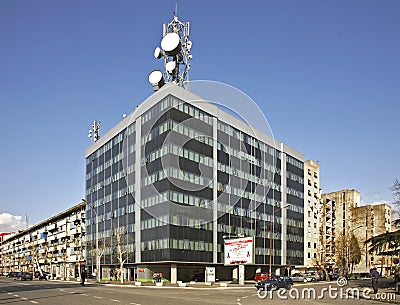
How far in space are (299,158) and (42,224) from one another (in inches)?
3484

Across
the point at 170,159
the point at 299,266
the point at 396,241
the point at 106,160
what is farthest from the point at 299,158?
the point at 396,241

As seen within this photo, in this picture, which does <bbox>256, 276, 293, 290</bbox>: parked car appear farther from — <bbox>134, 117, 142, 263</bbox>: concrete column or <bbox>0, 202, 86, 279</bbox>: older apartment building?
<bbox>0, 202, 86, 279</bbox>: older apartment building

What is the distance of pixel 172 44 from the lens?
7819 centimetres

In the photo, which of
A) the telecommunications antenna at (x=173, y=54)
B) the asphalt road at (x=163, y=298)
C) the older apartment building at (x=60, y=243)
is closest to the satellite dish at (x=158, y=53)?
the telecommunications antenna at (x=173, y=54)

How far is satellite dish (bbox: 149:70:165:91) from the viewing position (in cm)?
8225

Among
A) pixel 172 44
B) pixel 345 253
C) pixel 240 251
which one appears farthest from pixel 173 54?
pixel 345 253

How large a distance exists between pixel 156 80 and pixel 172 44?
24.3ft

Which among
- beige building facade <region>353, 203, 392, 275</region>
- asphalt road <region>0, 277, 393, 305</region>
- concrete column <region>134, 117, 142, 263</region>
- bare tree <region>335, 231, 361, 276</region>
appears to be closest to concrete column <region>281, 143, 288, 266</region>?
bare tree <region>335, 231, 361, 276</region>

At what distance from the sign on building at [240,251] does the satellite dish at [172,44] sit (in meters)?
33.3

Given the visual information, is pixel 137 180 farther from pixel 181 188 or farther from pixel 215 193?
pixel 215 193

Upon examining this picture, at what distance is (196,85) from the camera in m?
32.3

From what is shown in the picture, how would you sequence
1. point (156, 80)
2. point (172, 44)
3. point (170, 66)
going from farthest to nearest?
point (156, 80)
point (170, 66)
point (172, 44)

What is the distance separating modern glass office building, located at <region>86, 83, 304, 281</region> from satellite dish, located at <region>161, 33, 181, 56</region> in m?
7.01

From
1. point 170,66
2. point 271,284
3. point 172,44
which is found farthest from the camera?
point 170,66
